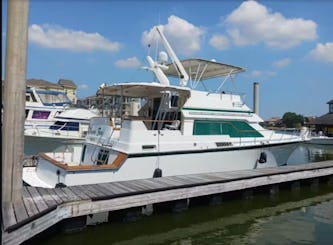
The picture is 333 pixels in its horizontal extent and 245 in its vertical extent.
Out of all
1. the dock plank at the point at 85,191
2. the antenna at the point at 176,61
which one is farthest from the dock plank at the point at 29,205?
the antenna at the point at 176,61

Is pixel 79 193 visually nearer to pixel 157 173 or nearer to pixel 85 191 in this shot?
pixel 85 191

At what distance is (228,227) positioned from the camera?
8.02 m

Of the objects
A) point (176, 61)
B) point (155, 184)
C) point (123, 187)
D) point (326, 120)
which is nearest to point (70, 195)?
point (123, 187)

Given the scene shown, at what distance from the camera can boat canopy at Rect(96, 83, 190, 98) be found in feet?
33.6

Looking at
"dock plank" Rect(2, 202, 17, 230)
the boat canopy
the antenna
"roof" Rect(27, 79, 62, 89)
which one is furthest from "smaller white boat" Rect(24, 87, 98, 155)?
"roof" Rect(27, 79, 62, 89)

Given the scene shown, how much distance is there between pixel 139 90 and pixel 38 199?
536 cm

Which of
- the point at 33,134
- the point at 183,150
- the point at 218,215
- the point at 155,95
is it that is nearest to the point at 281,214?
the point at 218,215

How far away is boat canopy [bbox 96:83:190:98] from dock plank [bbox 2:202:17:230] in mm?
5201

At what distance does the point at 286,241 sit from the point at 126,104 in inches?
301

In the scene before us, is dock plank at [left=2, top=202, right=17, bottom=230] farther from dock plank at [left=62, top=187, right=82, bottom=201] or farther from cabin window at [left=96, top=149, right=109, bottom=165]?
cabin window at [left=96, top=149, right=109, bottom=165]

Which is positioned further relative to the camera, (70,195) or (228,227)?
(228,227)

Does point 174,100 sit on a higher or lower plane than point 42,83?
lower

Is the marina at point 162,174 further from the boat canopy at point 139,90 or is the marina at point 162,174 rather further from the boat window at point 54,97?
the boat window at point 54,97

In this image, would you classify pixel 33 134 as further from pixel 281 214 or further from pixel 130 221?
pixel 281 214
